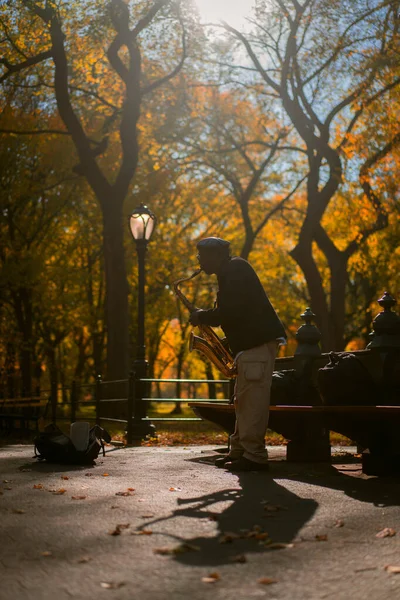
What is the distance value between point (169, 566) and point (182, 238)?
34.8 m

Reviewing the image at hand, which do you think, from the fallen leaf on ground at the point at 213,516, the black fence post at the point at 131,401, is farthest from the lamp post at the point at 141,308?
the fallen leaf on ground at the point at 213,516

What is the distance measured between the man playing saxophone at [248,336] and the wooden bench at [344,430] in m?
0.42

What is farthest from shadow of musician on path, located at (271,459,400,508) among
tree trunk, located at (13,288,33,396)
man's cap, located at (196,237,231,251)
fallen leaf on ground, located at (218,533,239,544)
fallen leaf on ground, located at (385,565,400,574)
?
tree trunk, located at (13,288,33,396)

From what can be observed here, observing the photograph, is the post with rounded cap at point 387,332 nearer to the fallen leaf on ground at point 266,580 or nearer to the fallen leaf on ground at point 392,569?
the fallen leaf on ground at point 392,569

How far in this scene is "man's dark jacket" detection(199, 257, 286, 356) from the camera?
25.9 ft

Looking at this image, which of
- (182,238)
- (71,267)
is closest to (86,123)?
(71,267)

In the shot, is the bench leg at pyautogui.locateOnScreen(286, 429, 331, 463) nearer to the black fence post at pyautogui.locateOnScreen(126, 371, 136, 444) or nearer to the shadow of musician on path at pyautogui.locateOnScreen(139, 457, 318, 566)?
the shadow of musician on path at pyautogui.locateOnScreen(139, 457, 318, 566)

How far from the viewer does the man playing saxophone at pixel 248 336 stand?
786 cm

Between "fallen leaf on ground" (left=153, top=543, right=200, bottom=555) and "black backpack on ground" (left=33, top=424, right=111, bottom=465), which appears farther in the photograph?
"black backpack on ground" (left=33, top=424, right=111, bottom=465)

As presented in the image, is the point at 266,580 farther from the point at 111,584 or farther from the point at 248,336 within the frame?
the point at 248,336

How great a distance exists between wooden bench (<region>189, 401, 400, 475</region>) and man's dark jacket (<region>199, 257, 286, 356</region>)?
772 mm

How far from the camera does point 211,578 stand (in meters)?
3.89

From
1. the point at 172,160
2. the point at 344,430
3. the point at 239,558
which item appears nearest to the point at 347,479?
the point at 344,430

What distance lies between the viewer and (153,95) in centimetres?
2708
